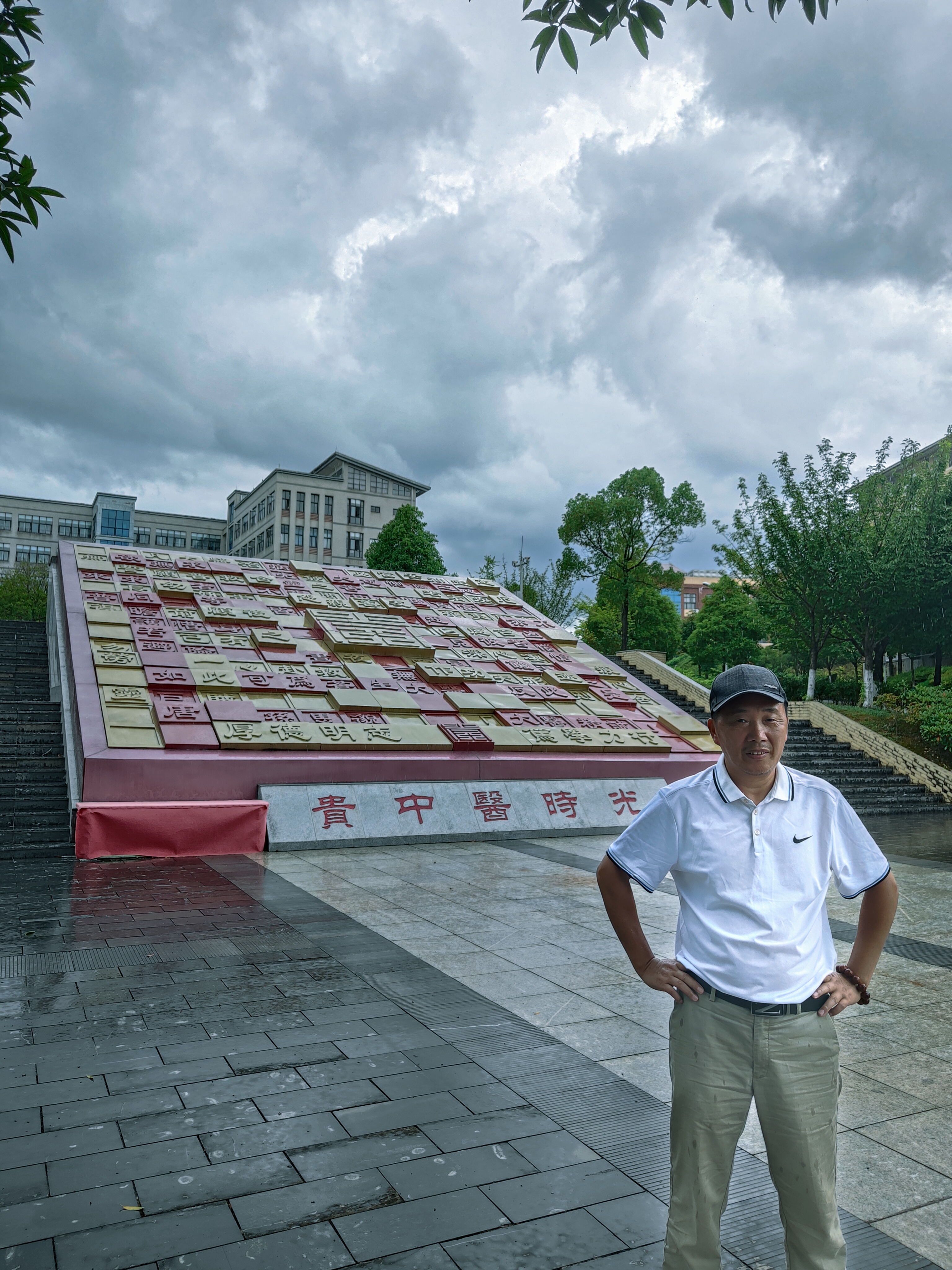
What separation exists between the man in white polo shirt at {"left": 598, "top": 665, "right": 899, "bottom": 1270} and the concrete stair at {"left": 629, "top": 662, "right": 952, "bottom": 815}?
523 inches

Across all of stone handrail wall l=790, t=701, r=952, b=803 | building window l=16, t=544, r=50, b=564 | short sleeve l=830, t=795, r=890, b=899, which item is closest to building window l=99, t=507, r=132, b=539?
building window l=16, t=544, r=50, b=564

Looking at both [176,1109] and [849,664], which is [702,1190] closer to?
[176,1109]

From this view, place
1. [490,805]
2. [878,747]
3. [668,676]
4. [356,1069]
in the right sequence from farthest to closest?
[668,676] < [878,747] < [490,805] < [356,1069]

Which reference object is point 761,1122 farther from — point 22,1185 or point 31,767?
point 31,767

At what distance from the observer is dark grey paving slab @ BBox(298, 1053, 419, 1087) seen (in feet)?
11.6

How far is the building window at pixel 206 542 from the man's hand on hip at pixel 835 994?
73.6 m

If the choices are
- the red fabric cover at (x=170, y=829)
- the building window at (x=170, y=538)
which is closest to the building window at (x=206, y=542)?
the building window at (x=170, y=538)

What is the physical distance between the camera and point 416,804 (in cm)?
998

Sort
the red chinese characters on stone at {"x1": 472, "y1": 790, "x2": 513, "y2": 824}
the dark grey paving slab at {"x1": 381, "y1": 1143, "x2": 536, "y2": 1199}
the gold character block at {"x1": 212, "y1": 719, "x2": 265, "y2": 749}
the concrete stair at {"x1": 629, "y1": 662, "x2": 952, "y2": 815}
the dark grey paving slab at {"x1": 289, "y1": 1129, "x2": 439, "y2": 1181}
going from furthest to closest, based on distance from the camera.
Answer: the concrete stair at {"x1": 629, "y1": 662, "x2": 952, "y2": 815} < the red chinese characters on stone at {"x1": 472, "y1": 790, "x2": 513, "y2": 824} < the gold character block at {"x1": 212, "y1": 719, "x2": 265, "y2": 749} < the dark grey paving slab at {"x1": 289, "y1": 1129, "x2": 439, "y2": 1181} < the dark grey paving slab at {"x1": 381, "y1": 1143, "x2": 536, "y2": 1199}

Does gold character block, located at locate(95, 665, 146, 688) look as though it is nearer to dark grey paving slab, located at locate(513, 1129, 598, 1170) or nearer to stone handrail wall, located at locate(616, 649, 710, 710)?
dark grey paving slab, located at locate(513, 1129, 598, 1170)

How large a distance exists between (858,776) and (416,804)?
31.1 ft

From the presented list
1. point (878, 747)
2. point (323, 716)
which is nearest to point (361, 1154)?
point (323, 716)

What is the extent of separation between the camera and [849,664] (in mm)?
36812

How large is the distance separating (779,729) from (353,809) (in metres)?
8.04
